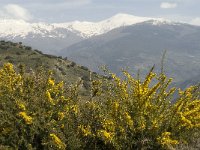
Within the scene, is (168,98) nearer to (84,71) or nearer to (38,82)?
(38,82)

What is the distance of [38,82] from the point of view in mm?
9406

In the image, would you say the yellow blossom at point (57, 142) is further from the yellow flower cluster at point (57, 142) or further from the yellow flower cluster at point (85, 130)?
the yellow flower cluster at point (85, 130)

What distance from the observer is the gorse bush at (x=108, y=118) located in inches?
309

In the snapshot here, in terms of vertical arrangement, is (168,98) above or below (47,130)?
above

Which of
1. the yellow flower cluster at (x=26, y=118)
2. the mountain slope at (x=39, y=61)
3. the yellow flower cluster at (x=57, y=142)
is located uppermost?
the yellow flower cluster at (x=26, y=118)

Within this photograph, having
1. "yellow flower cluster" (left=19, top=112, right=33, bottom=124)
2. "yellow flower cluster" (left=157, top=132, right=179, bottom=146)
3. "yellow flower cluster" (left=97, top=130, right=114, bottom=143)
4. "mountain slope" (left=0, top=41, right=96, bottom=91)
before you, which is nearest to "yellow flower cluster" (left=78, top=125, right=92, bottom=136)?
"yellow flower cluster" (left=97, top=130, right=114, bottom=143)

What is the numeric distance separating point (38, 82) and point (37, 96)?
0.48 meters

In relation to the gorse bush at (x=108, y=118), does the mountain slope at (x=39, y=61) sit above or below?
below

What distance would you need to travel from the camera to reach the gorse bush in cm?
784

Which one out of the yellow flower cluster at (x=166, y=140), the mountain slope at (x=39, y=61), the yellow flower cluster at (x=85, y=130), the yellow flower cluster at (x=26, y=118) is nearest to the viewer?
the yellow flower cluster at (x=166, y=140)

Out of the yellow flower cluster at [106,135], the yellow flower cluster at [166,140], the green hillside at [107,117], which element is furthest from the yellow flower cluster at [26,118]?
the yellow flower cluster at [166,140]

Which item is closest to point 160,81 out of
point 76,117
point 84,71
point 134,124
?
point 134,124

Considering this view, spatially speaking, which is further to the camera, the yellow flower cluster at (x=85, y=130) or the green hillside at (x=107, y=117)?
the yellow flower cluster at (x=85, y=130)

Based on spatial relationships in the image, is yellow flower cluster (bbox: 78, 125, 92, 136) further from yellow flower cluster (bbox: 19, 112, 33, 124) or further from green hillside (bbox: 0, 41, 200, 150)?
yellow flower cluster (bbox: 19, 112, 33, 124)
